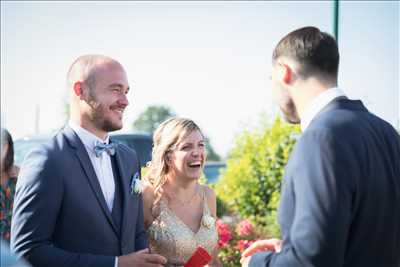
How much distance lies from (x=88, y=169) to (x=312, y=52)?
5.34 feet

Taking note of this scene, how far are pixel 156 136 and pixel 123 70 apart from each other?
148 centimetres

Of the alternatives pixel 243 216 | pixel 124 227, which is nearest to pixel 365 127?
pixel 124 227

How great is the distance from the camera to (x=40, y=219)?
3.43m

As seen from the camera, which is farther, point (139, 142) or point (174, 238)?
point (139, 142)

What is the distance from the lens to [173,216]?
5.02 m

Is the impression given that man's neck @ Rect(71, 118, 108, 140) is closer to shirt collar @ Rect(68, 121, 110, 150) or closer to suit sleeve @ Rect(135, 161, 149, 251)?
shirt collar @ Rect(68, 121, 110, 150)

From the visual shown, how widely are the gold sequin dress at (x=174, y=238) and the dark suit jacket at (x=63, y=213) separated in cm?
110

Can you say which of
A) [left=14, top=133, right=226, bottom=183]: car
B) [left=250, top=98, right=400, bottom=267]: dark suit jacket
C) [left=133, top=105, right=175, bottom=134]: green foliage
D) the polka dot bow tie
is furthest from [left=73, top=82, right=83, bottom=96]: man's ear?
[left=133, top=105, right=175, bottom=134]: green foliage

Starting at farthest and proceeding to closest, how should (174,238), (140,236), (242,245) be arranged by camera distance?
(242,245) < (174,238) < (140,236)

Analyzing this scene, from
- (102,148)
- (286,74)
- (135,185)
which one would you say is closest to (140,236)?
(135,185)

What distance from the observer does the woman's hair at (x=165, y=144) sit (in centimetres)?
515

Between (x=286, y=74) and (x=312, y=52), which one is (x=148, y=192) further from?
(x=312, y=52)

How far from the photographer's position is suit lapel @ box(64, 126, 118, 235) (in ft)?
12.0

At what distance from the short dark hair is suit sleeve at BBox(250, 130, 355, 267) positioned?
402mm
